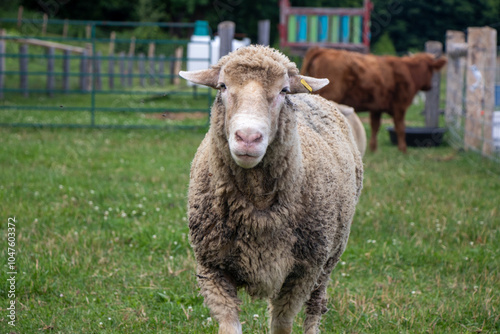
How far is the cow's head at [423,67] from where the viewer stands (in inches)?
434

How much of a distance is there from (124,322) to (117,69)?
26.8 meters

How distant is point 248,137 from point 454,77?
1095cm

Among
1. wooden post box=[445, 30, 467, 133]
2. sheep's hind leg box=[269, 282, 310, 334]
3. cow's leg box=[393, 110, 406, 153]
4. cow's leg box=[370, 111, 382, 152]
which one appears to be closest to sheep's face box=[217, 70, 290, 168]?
sheep's hind leg box=[269, 282, 310, 334]

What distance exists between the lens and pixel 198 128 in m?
11.8

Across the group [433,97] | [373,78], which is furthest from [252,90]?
[433,97]

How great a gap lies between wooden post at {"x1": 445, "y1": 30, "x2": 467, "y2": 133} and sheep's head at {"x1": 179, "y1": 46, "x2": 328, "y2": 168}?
31.1 ft

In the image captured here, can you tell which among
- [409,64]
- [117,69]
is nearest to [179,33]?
[117,69]

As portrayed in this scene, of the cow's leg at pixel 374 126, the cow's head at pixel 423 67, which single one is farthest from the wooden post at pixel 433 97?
the cow's leg at pixel 374 126

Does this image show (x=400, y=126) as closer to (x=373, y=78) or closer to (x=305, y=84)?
(x=373, y=78)

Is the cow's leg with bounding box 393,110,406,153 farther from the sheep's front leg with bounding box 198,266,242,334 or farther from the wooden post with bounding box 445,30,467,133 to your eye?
the sheep's front leg with bounding box 198,266,242,334

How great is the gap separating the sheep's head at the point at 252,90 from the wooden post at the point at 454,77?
9474 mm

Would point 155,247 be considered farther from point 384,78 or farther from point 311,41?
point 311,41

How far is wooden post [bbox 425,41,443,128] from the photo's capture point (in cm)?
1234

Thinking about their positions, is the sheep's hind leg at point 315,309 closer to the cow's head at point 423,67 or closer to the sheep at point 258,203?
the sheep at point 258,203
